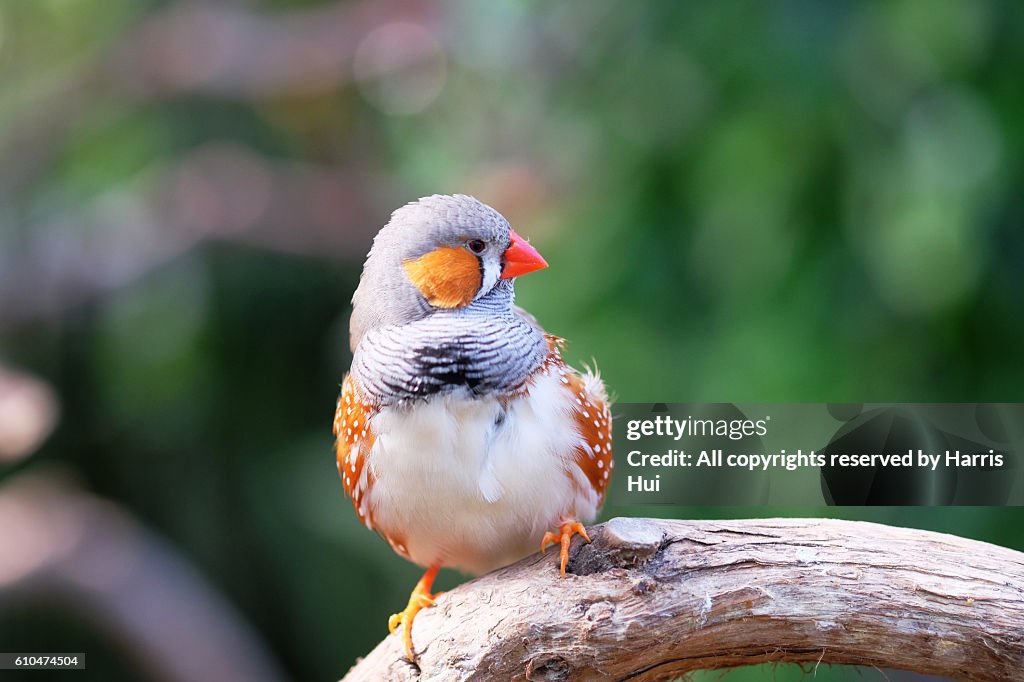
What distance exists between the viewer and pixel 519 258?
1003 mm

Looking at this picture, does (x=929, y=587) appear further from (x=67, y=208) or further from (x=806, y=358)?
(x=67, y=208)

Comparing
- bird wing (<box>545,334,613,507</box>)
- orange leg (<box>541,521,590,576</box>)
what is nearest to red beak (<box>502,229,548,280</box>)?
bird wing (<box>545,334,613,507</box>)

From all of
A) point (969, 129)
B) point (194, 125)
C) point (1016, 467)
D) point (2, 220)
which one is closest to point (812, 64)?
point (969, 129)

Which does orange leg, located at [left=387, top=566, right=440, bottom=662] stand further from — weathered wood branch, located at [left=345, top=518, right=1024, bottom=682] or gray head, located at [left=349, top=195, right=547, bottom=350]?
gray head, located at [left=349, top=195, right=547, bottom=350]

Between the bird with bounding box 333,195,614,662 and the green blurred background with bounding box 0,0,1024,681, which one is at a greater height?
the green blurred background with bounding box 0,0,1024,681

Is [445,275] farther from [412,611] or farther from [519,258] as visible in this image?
[412,611]

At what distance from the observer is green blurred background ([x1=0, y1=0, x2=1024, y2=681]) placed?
1.66 meters

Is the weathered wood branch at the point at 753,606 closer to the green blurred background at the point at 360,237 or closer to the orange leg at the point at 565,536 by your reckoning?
the orange leg at the point at 565,536

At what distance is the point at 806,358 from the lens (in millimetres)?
1689

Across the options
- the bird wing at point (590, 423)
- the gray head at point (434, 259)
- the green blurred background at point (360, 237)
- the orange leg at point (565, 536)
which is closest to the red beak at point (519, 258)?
the gray head at point (434, 259)

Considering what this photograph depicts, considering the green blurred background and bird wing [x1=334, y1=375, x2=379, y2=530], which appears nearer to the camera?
bird wing [x1=334, y1=375, x2=379, y2=530]

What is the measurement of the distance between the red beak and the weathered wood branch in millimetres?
266

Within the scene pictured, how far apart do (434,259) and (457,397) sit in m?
0.14

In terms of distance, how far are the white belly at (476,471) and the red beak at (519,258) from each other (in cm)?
11
